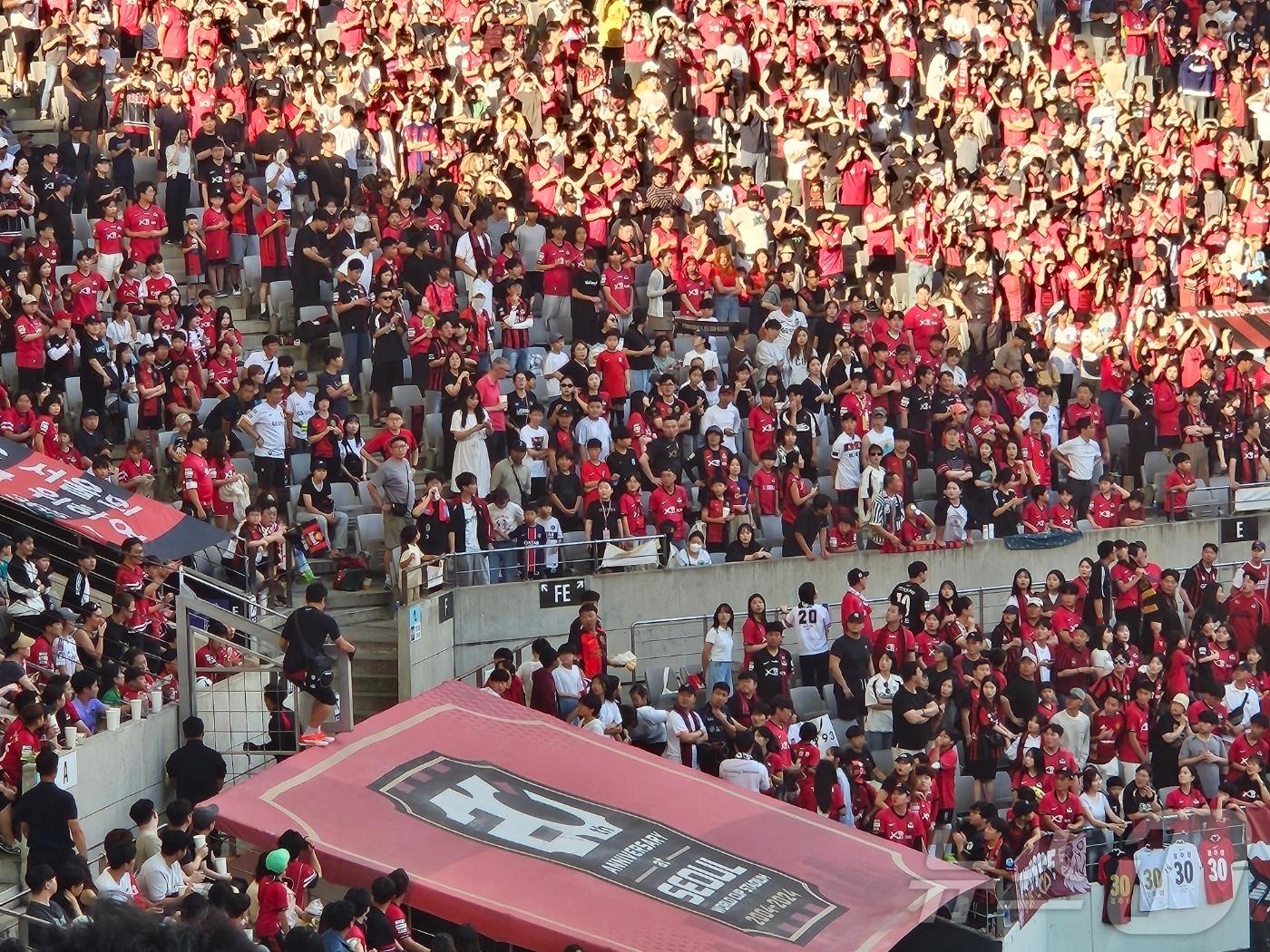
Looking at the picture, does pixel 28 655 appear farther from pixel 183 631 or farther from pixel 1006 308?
pixel 1006 308

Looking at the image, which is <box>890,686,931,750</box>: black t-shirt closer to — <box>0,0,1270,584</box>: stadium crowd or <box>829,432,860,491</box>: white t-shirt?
<box>0,0,1270,584</box>: stadium crowd

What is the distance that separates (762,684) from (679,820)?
2817mm

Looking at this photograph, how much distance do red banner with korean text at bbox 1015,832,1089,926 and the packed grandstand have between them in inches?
Result: 1.7

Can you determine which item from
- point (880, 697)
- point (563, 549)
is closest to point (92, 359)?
point (563, 549)

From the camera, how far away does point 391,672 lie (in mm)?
19062

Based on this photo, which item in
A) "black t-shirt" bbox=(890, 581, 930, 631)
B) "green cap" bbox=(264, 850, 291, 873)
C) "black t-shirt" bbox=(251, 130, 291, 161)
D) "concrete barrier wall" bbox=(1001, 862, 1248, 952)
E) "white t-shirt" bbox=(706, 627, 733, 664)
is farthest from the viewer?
"black t-shirt" bbox=(251, 130, 291, 161)

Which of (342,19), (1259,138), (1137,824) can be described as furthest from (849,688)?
(1259,138)

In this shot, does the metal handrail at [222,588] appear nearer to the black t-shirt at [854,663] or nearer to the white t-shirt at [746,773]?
the white t-shirt at [746,773]

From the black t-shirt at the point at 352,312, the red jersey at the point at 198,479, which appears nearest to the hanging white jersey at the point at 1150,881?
the red jersey at the point at 198,479

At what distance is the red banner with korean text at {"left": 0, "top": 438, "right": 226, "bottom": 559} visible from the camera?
1750cm

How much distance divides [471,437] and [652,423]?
5.88ft

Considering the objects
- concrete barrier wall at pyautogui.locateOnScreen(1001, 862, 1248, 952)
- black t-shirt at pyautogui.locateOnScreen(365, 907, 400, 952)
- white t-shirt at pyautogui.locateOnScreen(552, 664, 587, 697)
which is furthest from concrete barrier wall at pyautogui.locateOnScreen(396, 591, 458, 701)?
black t-shirt at pyautogui.locateOnScreen(365, 907, 400, 952)

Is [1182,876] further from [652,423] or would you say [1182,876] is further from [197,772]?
[197,772]

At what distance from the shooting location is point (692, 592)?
68.5 ft
